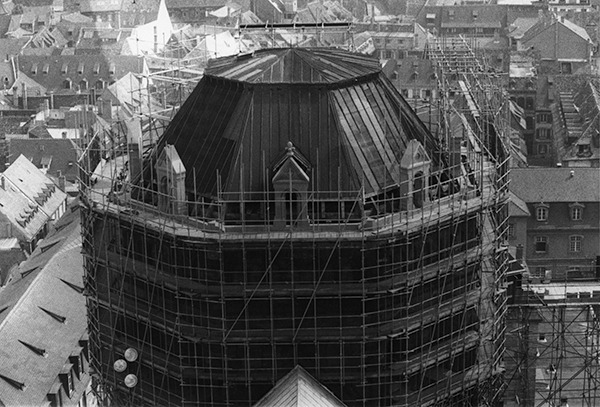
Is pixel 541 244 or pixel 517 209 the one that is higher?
pixel 517 209

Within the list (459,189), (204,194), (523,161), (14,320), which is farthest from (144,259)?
(523,161)

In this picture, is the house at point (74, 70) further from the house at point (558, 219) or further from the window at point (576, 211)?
the window at point (576, 211)

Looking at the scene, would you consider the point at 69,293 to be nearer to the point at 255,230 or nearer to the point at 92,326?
the point at 92,326

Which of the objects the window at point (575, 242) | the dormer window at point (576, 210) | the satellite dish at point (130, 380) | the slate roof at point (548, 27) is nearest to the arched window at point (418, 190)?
the satellite dish at point (130, 380)

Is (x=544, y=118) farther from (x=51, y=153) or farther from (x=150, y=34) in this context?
(x=150, y=34)

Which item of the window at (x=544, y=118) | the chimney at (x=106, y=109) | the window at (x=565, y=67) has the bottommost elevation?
the window at (x=544, y=118)

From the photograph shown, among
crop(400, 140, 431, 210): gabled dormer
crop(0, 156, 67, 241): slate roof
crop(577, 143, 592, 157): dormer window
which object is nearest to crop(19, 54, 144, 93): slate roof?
crop(0, 156, 67, 241): slate roof

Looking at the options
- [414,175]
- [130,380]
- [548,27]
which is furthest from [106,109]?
[414,175]
